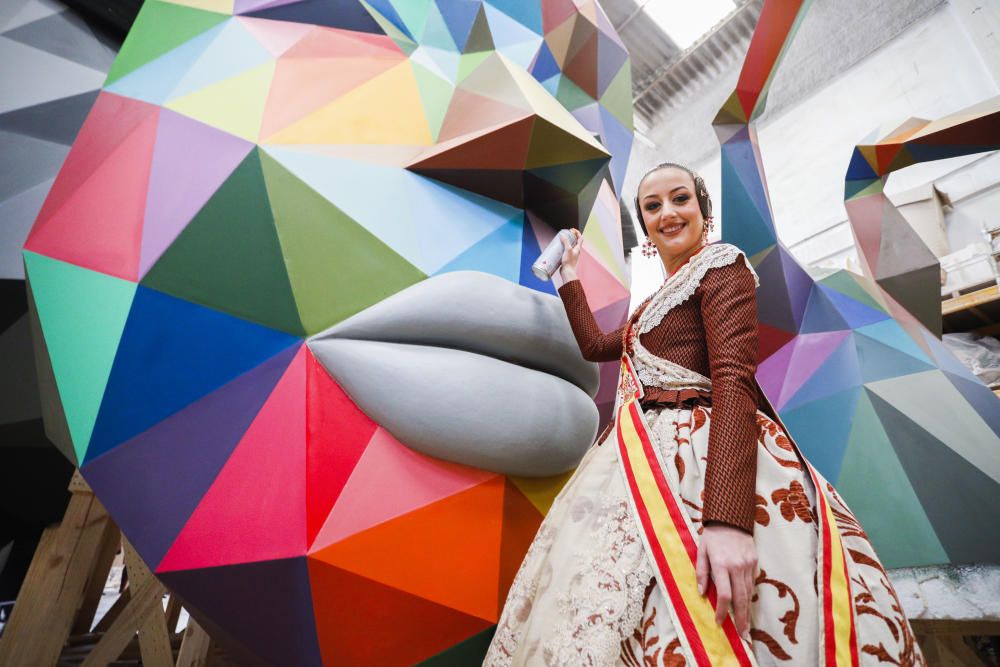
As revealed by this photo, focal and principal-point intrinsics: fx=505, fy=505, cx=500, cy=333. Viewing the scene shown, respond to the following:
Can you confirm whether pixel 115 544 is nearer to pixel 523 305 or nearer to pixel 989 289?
pixel 523 305

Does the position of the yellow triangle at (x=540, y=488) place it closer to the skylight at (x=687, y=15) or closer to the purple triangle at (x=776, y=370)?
the purple triangle at (x=776, y=370)

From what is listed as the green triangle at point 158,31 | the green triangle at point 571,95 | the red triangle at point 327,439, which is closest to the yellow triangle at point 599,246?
the green triangle at point 571,95

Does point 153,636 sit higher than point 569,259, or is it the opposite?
point 569,259

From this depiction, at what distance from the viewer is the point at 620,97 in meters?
2.14

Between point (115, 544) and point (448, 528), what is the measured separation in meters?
2.72

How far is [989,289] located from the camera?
427 centimetres

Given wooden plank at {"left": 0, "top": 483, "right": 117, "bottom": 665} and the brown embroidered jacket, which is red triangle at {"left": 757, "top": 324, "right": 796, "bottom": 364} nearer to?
the brown embroidered jacket

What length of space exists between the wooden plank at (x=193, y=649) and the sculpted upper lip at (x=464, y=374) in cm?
202

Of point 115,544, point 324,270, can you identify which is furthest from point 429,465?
point 115,544

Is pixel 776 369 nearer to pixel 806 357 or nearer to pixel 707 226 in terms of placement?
pixel 806 357

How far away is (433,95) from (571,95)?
2.54ft

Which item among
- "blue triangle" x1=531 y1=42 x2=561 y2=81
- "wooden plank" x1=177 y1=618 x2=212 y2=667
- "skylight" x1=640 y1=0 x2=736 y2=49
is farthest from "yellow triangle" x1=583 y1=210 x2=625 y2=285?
"skylight" x1=640 y1=0 x2=736 y2=49

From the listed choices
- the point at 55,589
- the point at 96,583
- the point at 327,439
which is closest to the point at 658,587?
the point at 327,439

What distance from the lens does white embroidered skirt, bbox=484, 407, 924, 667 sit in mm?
705
